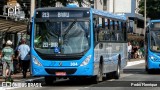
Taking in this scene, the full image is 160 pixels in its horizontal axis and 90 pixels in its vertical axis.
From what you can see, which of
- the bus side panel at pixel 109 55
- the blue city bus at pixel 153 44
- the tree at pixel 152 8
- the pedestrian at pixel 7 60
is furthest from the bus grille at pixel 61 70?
the tree at pixel 152 8

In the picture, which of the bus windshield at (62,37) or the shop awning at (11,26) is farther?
the shop awning at (11,26)

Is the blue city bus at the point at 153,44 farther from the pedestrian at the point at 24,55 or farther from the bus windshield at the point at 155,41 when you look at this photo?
the pedestrian at the point at 24,55

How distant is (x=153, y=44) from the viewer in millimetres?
29453

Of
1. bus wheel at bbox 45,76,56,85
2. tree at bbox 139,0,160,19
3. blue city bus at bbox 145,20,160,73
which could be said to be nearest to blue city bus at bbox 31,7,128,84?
bus wheel at bbox 45,76,56,85

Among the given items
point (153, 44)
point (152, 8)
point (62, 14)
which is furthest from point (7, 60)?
point (152, 8)

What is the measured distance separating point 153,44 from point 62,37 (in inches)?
404

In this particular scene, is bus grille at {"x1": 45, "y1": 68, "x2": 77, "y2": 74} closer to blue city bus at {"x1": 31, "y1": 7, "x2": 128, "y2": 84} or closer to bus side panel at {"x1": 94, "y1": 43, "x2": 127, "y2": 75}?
blue city bus at {"x1": 31, "y1": 7, "x2": 128, "y2": 84}

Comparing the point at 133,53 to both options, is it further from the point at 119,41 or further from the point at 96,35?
the point at 96,35

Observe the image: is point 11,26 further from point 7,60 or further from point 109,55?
point 109,55

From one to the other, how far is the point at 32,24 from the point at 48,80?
2.70 m

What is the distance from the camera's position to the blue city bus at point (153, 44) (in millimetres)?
29406

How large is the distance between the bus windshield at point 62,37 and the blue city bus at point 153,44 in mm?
9662

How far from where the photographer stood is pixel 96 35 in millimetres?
20969

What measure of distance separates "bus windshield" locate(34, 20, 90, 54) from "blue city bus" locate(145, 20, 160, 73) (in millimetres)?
9662
